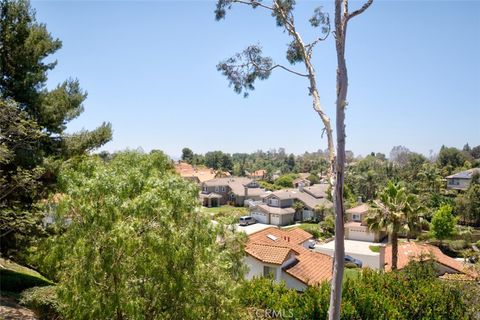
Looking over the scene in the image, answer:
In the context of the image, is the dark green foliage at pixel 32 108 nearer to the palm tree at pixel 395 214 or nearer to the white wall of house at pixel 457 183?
the palm tree at pixel 395 214

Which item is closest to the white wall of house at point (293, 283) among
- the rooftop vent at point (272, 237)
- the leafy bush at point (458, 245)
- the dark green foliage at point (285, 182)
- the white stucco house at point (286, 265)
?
the white stucco house at point (286, 265)

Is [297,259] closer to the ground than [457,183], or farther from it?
closer to the ground

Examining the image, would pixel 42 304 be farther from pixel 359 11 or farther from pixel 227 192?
pixel 227 192

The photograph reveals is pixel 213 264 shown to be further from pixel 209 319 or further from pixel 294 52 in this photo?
pixel 294 52

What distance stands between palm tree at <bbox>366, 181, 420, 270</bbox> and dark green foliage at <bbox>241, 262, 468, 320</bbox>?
21.3 feet

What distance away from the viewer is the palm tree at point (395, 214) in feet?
80.3

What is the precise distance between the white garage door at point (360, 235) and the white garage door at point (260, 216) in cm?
1367

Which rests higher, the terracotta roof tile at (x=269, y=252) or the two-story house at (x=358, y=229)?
the terracotta roof tile at (x=269, y=252)

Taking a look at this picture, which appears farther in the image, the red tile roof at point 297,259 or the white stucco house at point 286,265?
the red tile roof at point 297,259

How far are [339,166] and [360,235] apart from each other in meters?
41.9

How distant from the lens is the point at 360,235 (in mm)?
48000

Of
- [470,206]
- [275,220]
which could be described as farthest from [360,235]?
[470,206]

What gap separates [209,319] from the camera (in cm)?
860

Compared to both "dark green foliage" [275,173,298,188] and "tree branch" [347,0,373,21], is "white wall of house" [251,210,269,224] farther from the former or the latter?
"tree branch" [347,0,373,21]
